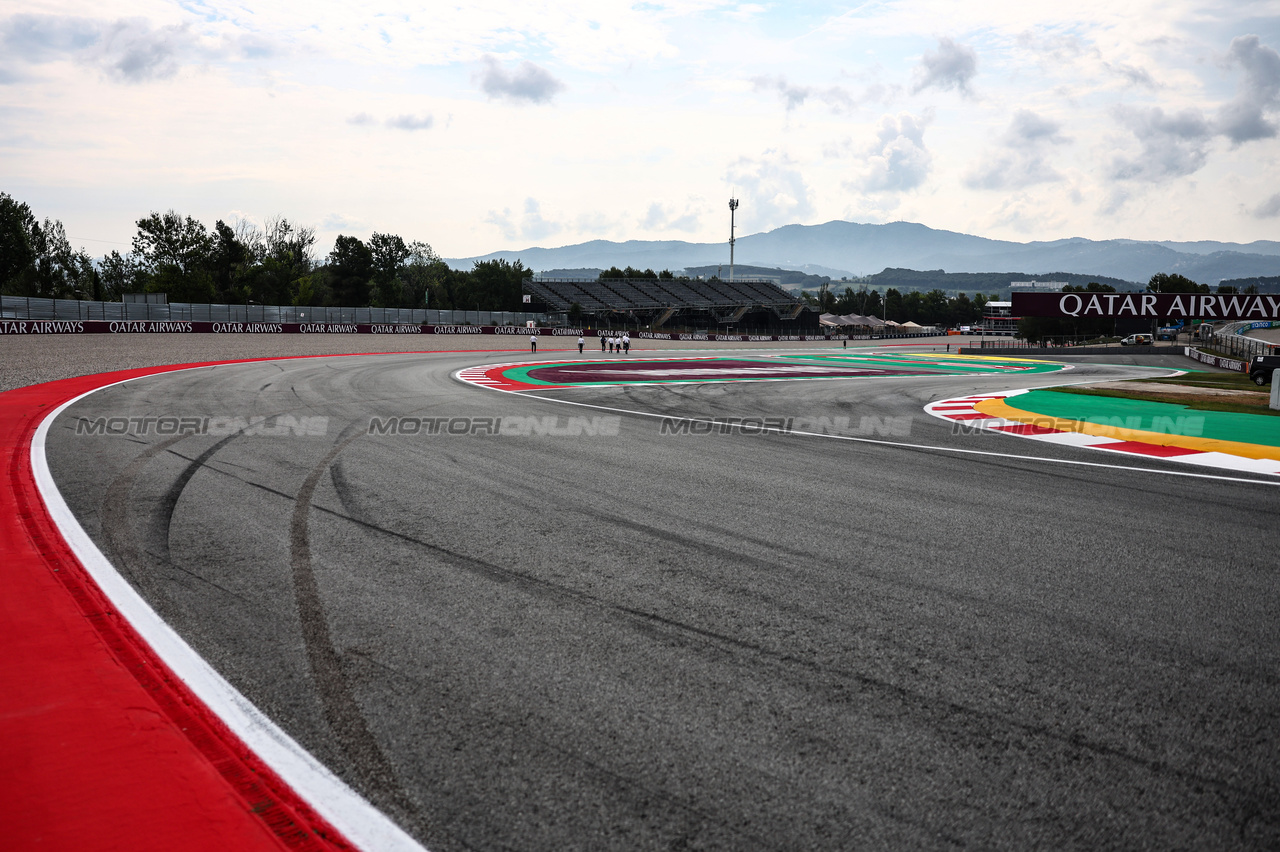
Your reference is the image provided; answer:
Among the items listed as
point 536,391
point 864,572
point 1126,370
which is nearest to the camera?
point 864,572

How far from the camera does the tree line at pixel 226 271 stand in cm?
8456

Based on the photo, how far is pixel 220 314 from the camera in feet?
173

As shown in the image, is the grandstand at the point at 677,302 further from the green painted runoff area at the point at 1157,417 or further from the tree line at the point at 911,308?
the green painted runoff area at the point at 1157,417

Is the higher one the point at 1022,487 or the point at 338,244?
the point at 338,244

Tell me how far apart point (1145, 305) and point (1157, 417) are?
3215 centimetres

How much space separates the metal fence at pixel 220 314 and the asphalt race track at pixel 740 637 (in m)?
44.9

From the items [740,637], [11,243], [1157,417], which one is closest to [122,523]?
[740,637]

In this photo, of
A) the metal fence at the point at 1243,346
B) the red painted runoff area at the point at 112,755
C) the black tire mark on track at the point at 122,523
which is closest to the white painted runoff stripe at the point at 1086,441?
the red painted runoff area at the point at 112,755

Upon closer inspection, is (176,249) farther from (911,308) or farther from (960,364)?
(911,308)

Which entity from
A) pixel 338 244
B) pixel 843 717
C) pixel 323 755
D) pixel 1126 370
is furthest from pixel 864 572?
pixel 338 244

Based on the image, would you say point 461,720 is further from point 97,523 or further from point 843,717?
point 97,523

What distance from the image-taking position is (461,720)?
3.09 m

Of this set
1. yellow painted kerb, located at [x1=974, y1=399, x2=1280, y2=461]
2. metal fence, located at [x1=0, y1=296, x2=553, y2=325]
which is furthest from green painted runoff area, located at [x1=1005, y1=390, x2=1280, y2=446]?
metal fence, located at [x1=0, y1=296, x2=553, y2=325]

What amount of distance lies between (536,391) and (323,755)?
15194mm
